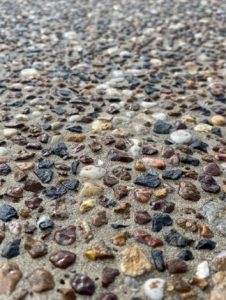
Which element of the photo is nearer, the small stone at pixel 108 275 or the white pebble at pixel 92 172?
the small stone at pixel 108 275

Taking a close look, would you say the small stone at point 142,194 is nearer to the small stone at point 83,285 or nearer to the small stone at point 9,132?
the small stone at point 83,285

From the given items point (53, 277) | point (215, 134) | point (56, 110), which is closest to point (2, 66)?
point (56, 110)

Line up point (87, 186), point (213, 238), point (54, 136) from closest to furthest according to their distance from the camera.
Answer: point (213, 238)
point (87, 186)
point (54, 136)

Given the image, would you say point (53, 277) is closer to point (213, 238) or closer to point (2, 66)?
point (213, 238)

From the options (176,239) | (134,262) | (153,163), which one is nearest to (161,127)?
(153,163)

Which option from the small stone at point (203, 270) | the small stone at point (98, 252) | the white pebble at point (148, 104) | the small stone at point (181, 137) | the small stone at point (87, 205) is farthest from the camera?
the white pebble at point (148, 104)

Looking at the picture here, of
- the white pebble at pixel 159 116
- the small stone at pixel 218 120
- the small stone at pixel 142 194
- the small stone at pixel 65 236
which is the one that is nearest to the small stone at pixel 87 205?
the small stone at pixel 65 236
